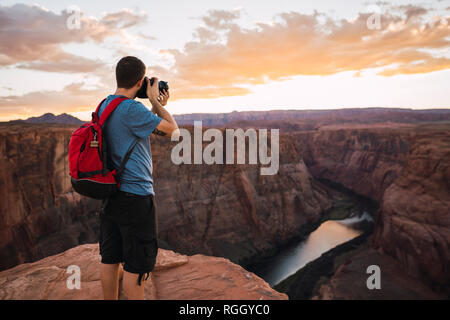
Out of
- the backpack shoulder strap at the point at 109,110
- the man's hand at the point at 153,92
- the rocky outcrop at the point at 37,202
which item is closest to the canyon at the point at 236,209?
the rocky outcrop at the point at 37,202

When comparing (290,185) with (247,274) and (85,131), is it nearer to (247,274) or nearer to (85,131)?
(247,274)

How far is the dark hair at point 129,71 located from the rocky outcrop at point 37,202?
1514 cm

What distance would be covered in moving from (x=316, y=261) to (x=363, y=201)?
69.7ft

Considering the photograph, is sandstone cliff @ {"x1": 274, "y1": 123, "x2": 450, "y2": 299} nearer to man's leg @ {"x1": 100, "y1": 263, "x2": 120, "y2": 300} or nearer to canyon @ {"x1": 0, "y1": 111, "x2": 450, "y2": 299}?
canyon @ {"x1": 0, "y1": 111, "x2": 450, "y2": 299}

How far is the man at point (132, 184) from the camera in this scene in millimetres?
1878

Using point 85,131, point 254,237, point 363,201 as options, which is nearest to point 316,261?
point 254,237

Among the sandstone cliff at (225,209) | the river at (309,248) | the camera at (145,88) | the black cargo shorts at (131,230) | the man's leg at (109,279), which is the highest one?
the camera at (145,88)

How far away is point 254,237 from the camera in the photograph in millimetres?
23594

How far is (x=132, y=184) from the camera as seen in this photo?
1.91 m

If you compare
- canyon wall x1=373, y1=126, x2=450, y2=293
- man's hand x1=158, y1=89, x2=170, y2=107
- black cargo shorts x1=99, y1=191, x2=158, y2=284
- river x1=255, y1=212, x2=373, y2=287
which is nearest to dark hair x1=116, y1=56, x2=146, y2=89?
man's hand x1=158, y1=89, x2=170, y2=107

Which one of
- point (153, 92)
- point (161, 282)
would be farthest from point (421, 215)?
point (153, 92)

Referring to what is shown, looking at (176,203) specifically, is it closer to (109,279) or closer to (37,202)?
(37,202)

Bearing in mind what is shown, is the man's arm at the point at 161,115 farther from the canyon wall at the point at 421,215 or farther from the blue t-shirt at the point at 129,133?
the canyon wall at the point at 421,215

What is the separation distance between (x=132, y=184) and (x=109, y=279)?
0.95 metres
